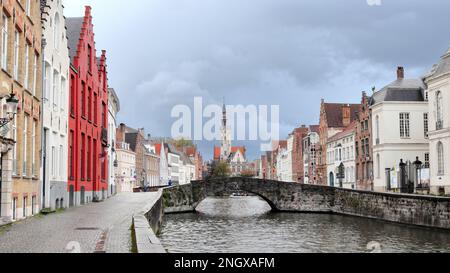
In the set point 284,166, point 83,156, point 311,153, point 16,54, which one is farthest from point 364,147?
point 284,166

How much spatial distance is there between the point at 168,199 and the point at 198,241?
1825 cm

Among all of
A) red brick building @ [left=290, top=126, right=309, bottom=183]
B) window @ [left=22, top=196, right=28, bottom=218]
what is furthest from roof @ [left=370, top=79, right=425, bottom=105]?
red brick building @ [left=290, top=126, right=309, bottom=183]

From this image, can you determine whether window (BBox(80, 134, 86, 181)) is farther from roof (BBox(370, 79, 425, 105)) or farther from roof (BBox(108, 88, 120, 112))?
roof (BBox(370, 79, 425, 105))

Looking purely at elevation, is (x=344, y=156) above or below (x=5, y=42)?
below

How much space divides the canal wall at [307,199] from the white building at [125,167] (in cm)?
2097

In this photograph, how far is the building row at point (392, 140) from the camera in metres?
34.4

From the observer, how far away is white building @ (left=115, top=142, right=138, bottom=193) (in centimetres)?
6429

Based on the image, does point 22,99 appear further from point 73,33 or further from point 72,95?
point 73,33

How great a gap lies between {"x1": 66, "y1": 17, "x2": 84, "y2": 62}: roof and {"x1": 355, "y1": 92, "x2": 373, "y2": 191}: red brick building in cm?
2680

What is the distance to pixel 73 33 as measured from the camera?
28406 mm

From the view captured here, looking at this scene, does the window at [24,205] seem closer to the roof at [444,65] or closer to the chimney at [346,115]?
the roof at [444,65]

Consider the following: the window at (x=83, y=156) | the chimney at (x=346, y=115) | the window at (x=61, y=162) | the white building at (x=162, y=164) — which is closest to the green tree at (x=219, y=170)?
the white building at (x=162, y=164)

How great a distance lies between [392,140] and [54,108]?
2959 cm
